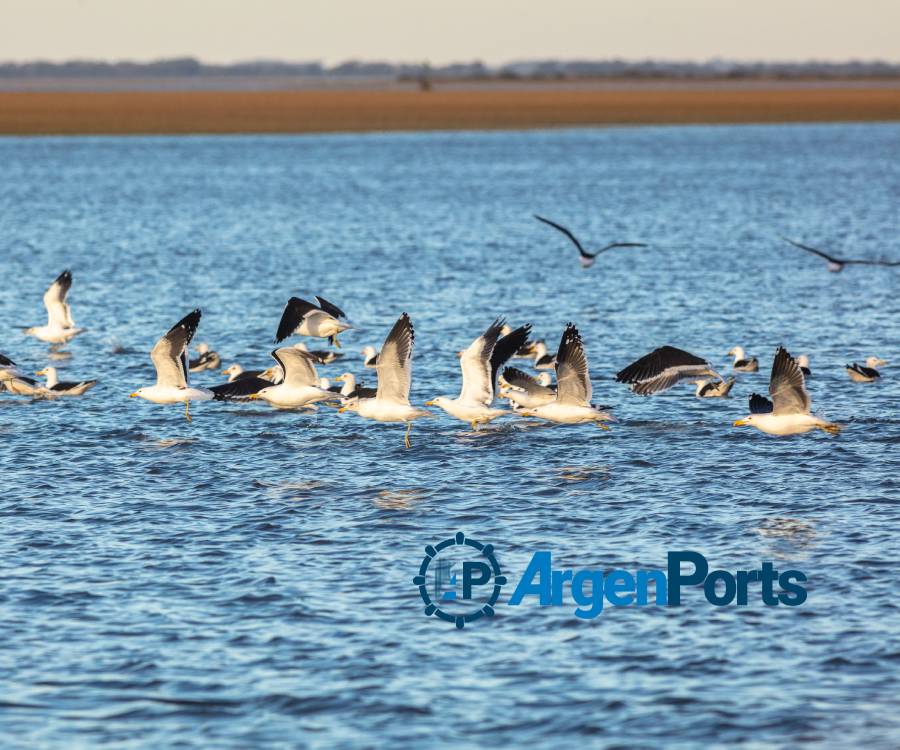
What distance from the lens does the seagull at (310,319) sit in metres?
28.0

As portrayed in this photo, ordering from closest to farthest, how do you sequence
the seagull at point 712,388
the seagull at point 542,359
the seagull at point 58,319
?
the seagull at point 712,388 → the seagull at point 542,359 → the seagull at point 58,319

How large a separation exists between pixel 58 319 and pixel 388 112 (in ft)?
453

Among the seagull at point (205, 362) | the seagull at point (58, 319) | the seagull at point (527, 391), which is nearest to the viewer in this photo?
the seagull at point (527, 391)

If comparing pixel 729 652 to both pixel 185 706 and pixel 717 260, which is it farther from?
pixel 717 260

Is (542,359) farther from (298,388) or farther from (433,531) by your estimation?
(433,531)

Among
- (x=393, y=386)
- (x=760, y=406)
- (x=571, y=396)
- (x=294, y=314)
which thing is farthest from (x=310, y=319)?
(x=760, y=406)

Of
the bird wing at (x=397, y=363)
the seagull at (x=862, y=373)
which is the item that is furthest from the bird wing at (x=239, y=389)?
the seagull at (x=862, y=373)

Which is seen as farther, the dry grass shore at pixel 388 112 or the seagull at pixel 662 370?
the dry grass shore at pixel 388 112

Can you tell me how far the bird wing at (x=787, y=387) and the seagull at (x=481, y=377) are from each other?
12.8 ft

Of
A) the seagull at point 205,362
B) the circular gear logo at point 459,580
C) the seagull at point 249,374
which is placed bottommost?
the circular gear logo at point 459,580

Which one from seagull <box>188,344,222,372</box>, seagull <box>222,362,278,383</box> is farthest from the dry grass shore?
seagull <box>222,362,278,383</box>

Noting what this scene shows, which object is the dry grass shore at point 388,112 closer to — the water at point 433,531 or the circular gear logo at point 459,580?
the water at point 433,531

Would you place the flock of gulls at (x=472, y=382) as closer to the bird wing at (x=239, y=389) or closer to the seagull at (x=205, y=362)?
the bird wing at (x=239, y=389)

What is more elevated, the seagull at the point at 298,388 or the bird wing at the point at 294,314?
the bird wing at the point at 294,314
